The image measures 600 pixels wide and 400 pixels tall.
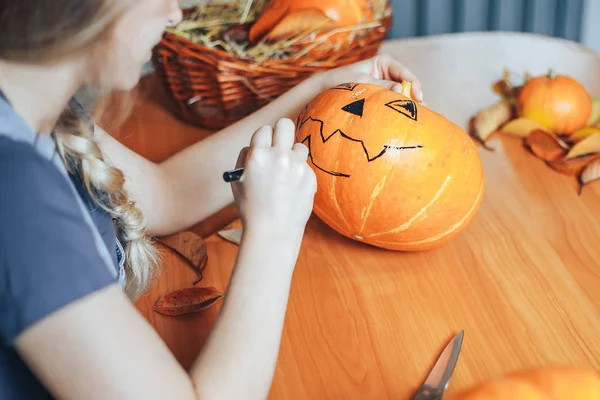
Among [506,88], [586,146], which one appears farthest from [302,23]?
[586,146]

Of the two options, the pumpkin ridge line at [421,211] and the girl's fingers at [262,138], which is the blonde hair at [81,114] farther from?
the pumpkin ridge line at [421,211]

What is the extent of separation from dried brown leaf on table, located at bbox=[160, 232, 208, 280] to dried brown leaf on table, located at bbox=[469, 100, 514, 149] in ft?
1.65

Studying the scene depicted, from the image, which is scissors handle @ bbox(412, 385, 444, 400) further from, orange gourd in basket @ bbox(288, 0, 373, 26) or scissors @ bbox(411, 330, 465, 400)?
orange gourd in basket @ bbox(288, 0, 373, 26)

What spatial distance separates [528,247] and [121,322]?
1.82ft

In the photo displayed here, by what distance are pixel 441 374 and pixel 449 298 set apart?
0.13 m

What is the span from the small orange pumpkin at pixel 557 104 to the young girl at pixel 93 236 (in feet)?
1.79

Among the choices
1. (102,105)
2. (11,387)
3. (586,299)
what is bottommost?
(586,299)

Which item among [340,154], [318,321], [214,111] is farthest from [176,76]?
[318,321]

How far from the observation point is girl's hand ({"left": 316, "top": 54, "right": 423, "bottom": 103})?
100 centimetres

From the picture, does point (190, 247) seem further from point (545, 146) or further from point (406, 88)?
point (545, 146)

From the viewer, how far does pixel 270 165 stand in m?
0.72

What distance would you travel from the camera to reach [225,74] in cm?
106

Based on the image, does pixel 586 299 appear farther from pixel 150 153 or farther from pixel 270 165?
pixel 150 153

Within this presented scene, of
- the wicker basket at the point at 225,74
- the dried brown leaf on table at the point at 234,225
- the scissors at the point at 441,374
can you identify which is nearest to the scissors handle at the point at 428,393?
the scissors at the point at 441,374
